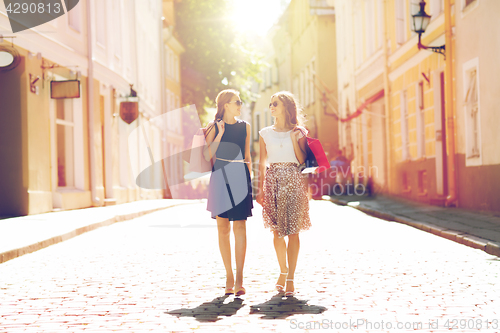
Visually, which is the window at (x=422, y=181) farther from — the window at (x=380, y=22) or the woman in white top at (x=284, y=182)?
the woman in white top at (x=284, y=182)

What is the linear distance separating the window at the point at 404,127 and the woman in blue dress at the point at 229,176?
15.9 metres

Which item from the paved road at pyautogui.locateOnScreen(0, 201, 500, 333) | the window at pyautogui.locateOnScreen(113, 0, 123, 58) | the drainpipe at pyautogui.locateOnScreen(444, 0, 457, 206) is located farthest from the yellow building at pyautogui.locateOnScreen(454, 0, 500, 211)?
the window at pyautogui.locateOnScreen(113, 0, 123, 58)

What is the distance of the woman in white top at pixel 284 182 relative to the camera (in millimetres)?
6109

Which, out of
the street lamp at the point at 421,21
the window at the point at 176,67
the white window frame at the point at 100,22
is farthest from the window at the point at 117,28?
the window at the point at 176,67

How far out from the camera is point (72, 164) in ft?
62.0

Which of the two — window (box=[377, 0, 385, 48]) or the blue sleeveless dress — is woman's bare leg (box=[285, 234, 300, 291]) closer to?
the blue sleeveless dress

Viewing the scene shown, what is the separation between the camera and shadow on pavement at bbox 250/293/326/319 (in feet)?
16.8

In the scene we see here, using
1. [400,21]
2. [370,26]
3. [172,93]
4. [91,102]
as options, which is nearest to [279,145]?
[91,102]

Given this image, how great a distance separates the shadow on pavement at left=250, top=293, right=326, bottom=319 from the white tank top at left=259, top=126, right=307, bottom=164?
48.4 inches

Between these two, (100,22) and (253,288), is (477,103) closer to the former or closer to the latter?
(253,288)

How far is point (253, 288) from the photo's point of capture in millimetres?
6297

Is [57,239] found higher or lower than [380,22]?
lower

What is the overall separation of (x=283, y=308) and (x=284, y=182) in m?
1.24

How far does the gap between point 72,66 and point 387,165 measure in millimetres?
11208
